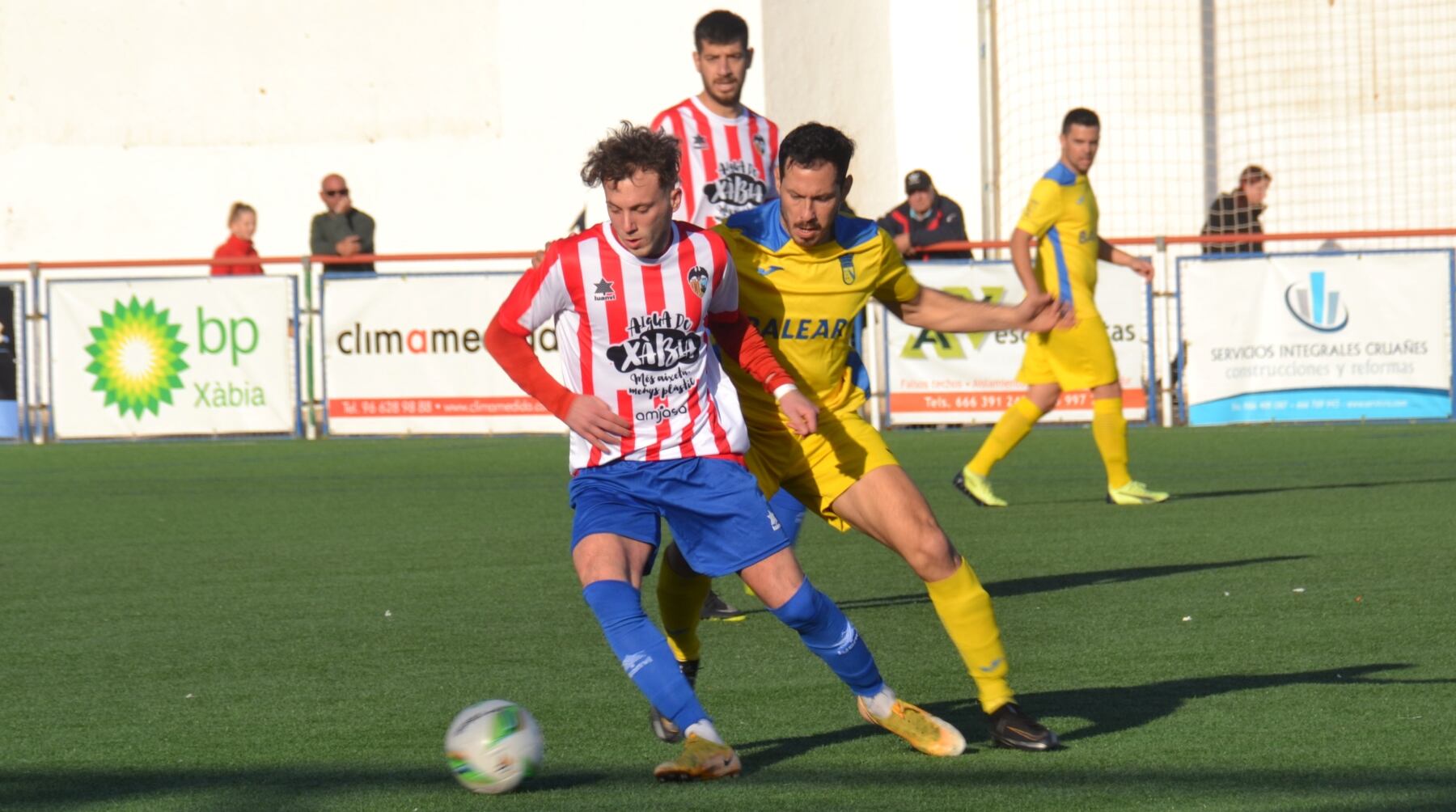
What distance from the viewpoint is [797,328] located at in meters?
5.16

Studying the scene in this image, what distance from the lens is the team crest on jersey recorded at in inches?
181

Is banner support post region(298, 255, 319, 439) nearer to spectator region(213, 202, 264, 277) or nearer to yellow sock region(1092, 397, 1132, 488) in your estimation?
spectator region(213, 202, 264, 277)

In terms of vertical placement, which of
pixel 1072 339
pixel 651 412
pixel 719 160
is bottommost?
pixel 651 412

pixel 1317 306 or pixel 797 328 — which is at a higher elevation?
pixel 1317 306

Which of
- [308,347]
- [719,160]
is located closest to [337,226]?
[308,347]

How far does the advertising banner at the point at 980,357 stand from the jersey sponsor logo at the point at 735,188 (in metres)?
8.14

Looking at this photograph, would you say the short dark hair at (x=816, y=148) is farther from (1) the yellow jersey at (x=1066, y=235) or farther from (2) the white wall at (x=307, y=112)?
(2) the white wall at (x=307, y=112)

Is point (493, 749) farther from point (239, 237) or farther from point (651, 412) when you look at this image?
point (239, 237)

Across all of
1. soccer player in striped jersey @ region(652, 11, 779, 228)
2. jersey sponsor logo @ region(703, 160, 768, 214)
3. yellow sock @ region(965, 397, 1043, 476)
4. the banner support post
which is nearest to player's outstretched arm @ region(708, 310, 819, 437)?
soccer player in striped jersey @ region(652, 11, 779, 228)

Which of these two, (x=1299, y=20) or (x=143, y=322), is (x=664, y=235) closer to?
(x=143, y=322)

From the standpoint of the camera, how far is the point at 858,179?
22.5 metres

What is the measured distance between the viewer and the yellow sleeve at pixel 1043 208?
991cm

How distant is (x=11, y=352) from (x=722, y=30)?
11147mm

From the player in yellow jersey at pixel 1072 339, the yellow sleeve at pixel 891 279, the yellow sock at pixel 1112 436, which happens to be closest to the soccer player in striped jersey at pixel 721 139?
the yellow sleeve at pixel 891 279
